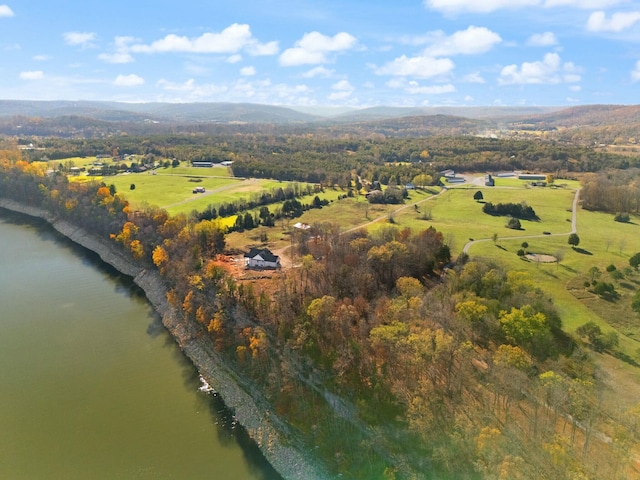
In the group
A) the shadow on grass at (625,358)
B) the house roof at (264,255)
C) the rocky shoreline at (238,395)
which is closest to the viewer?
the rocky shoreline at (238,395)

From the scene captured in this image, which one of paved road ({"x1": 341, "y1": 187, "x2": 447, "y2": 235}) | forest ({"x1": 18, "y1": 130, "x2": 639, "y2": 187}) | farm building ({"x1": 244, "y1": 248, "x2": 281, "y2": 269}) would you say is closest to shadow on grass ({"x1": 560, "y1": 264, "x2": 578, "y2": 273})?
paved road ({"x1": 341, "y1": 187, "x2": 447, "y2": 235})

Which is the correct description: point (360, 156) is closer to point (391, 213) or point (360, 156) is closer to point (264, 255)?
point (391, 213)

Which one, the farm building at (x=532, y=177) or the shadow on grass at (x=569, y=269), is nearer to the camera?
Answer: the shadow on grass at (x=569, y=269)

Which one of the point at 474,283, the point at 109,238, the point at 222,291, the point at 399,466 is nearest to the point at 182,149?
the point at 109,238

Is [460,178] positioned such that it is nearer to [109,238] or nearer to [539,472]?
[109,238]

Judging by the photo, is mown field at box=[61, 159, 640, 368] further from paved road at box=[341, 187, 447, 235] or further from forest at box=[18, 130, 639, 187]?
forest at box=[18, 130, 639, 187]

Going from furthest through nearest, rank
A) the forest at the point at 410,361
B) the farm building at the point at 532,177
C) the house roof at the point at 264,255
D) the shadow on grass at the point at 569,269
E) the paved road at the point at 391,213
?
1. the farm building at the point at 532,177
2. the paved road at the point at 391,213
3. the house roof at the point at 264,255
4. the shadow on grass at the point at 569,269
5. the forest at the point at 410,361

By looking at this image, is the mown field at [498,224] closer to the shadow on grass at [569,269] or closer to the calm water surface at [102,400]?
the shadow on grass at [569,269]

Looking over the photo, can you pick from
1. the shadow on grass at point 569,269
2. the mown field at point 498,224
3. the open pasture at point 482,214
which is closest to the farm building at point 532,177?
the mown field at point 498,224
